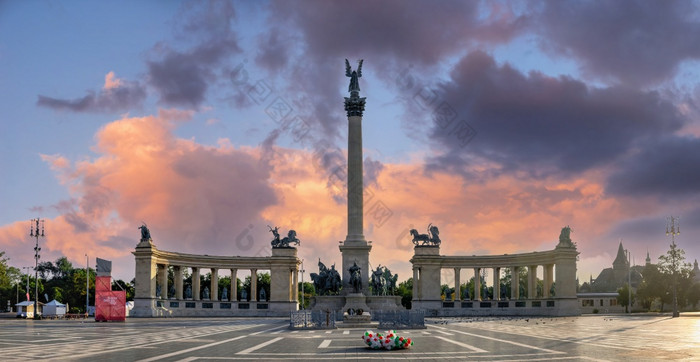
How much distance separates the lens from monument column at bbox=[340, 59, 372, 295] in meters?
91.4

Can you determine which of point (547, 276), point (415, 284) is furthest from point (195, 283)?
point (547, 276)

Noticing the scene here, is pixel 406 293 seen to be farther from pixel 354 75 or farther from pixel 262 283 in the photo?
pixel 354 75

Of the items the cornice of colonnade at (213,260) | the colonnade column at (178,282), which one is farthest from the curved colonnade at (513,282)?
the colonnade column at (178,282)

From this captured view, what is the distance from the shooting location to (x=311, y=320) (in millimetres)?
56312

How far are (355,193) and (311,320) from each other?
1570 inches

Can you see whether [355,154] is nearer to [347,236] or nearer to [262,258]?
[347,236]

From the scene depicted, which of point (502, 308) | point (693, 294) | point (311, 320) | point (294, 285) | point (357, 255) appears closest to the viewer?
point (311, 320)

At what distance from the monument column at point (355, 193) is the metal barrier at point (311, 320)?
32.0 metres

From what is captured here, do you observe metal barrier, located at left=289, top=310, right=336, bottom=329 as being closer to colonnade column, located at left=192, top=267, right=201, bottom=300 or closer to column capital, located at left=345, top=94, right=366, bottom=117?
column capital, located at left=345, top=94, right=366, bottom=117

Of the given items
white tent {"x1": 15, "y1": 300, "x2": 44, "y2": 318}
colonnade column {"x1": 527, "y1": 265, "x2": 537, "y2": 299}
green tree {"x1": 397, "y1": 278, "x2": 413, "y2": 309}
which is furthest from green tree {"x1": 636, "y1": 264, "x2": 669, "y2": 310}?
white tent {"x1": 15, "y1": 300, "x2": 44, "y2": 318}

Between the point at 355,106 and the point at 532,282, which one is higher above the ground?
the point at 355,106

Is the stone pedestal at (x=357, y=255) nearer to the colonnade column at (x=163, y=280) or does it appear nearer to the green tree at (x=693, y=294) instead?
the colonnade column at (x=163, y=280)

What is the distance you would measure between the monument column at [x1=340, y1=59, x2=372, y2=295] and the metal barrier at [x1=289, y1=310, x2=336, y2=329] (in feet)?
105

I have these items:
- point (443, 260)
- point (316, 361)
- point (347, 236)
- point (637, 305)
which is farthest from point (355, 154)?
point (637, 305)
